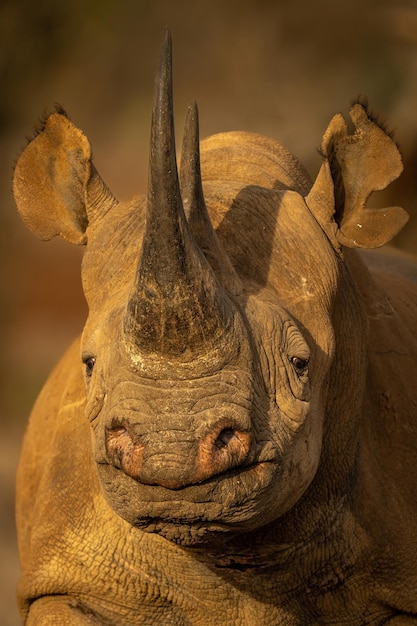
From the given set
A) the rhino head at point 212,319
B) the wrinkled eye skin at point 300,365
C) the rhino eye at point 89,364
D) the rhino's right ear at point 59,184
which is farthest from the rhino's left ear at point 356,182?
the rhino eye at point 89,364

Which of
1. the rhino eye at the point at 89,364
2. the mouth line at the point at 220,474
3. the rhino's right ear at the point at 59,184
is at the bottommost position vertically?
the mouth line at the point at 220,474

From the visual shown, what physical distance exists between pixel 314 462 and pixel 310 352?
0.32 m

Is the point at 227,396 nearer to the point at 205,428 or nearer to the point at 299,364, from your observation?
the point at 205,428

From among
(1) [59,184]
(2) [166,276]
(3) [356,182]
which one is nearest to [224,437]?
(2) [166,276]

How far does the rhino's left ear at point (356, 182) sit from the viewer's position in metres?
4.55

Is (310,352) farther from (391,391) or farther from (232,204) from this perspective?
(391,391)

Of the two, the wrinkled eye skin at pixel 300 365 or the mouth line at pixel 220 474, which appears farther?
the wrinkled eye skin at pixel 300 365

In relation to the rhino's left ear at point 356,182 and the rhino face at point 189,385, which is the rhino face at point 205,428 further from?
the rhino's left ear at point 356,182

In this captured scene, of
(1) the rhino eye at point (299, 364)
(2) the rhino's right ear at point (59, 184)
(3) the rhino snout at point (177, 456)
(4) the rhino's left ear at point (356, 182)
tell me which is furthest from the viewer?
(2) the rhino's right ear at point (59, 184)

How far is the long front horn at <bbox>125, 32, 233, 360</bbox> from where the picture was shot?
3590mm

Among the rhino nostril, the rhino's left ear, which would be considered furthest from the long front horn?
the rhino's left ear

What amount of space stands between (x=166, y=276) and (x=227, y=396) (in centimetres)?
34

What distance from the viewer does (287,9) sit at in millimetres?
10914

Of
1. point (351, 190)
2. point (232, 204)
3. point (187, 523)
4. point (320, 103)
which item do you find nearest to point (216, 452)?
point (187, 523)
